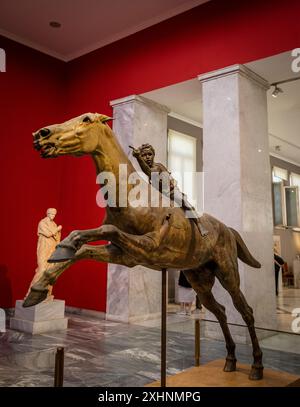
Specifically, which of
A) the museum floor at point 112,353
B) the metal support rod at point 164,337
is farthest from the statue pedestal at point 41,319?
the metal support rod at point 164,337

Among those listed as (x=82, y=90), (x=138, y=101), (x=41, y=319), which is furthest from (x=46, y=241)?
(x=82, y=90)

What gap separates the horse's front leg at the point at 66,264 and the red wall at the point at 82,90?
5403mm

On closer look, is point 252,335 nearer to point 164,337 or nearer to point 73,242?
point 164,337

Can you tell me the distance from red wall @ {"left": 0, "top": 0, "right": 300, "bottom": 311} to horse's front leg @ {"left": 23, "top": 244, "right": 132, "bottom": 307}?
5403 millimetres

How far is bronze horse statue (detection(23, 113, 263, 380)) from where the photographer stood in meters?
2.48

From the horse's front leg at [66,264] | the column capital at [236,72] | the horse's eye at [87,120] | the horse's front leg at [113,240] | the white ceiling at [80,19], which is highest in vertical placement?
the white ceiling at [80,19]

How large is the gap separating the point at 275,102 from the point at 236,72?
425 cm

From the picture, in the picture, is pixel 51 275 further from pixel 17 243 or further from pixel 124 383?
pixel 17 243

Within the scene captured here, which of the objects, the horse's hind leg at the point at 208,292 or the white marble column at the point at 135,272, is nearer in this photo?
the horse's hind leg at the point at 208,292

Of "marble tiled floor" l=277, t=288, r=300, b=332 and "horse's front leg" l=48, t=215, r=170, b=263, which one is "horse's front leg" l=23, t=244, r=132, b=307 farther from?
"marble tiled floor" l=277, t=288, r=300, b=332

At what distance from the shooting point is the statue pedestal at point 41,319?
711 cm

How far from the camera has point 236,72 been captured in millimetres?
6949

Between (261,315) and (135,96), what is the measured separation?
16.8ft

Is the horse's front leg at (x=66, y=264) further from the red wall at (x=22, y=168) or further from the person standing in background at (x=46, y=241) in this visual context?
the red wall at (x=22, y=168)
